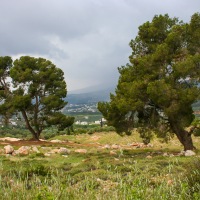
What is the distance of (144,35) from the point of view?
27281 millimetres

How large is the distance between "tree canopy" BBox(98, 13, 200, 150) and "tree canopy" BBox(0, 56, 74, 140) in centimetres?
1628

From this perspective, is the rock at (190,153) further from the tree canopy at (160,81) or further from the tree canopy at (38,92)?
the tree canopy at (38,92)

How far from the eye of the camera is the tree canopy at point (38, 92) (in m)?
42.2

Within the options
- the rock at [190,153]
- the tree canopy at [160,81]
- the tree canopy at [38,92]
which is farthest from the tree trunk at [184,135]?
the tree canopy at [38,92]

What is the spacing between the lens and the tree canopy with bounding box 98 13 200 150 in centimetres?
2361

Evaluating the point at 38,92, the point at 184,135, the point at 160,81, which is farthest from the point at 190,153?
the point at 38,92

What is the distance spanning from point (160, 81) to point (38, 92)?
2387 centimetres

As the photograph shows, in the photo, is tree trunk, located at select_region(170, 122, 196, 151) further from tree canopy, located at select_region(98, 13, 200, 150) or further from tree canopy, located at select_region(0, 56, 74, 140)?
tree canopy, located at select_region(0, 56, 74, 140)

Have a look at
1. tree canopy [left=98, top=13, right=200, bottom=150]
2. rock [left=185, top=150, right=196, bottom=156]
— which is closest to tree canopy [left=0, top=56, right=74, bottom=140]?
tree canopy [left=98, top=13, right=200, bottom=150]

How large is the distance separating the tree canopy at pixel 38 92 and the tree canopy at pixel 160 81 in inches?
641

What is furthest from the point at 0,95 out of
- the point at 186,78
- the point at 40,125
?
the point at 186,78

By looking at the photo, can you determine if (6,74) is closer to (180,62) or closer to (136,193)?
(180,62)

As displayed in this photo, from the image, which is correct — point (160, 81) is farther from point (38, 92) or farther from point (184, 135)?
point (38, 92)

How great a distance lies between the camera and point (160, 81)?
23328 millimetres
